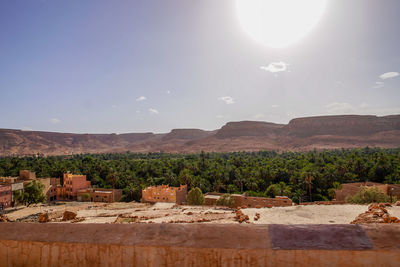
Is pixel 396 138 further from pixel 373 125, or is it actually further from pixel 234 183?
pixel 234 183

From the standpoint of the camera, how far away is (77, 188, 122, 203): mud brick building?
31.8 meters

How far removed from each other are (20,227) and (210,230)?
167cm

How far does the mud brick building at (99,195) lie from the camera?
31844mm

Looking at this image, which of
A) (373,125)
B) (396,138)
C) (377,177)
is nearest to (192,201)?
(377,177)

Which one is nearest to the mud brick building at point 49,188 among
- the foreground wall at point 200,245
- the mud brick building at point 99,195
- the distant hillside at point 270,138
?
the mud brick building at point 99,195

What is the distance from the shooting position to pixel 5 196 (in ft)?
89.5

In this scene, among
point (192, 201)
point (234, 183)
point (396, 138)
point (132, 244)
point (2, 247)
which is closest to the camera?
point (132, 244)

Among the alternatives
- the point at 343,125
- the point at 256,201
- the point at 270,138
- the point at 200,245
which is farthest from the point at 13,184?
the point at 343,125

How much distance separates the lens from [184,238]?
195cm

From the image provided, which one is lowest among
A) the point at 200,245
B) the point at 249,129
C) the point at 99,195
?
the point at 99,195

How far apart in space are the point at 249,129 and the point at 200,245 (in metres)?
134

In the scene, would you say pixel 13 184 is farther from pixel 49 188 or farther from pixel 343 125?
pixel 343 125

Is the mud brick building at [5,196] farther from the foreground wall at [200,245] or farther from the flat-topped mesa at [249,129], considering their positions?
the flat-topped mesa at [249,129]

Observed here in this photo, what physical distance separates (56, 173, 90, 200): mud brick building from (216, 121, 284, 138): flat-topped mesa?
10280 centimetres
